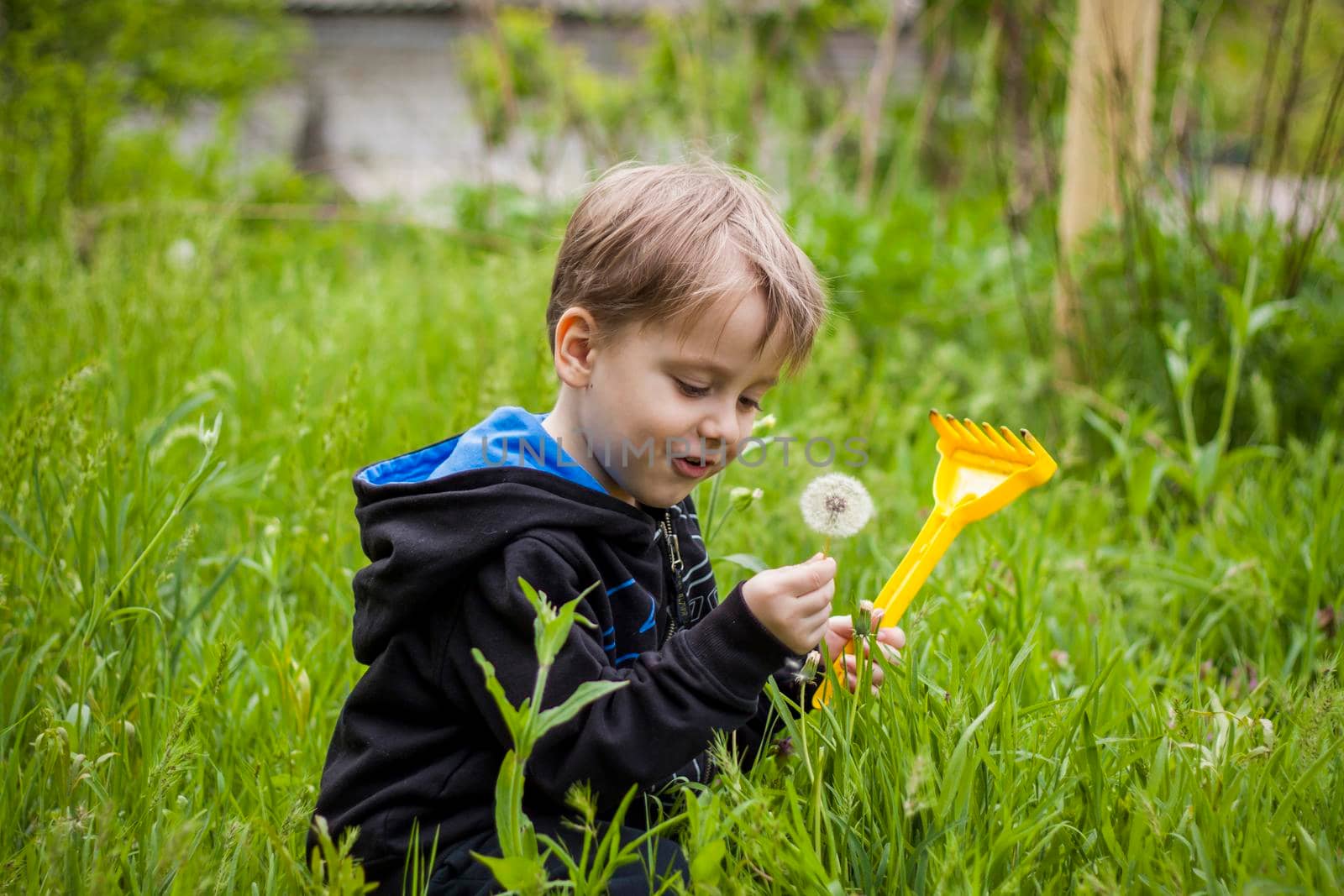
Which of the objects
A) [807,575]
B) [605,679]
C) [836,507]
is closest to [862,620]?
[807,575]

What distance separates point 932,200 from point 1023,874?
4.65m

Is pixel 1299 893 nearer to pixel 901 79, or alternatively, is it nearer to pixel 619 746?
pixel 619 746

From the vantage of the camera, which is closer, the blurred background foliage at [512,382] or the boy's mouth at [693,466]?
the boy's mouth at [693,466]

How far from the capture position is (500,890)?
4.06 ft

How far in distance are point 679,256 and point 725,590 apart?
30.0 inches

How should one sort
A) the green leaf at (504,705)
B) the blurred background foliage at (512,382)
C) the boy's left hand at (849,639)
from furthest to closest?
the blurred background foliage at (512,382), the boy's left hand at (849,639), the green leaf at (504,705)

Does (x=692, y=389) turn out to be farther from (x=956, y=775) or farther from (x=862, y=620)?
(x=956, y=775)

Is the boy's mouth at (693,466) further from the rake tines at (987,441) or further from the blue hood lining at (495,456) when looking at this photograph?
the rake tines at (987,441)

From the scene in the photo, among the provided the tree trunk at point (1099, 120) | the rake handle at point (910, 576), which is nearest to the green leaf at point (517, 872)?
the rake handle at point (910, 576)

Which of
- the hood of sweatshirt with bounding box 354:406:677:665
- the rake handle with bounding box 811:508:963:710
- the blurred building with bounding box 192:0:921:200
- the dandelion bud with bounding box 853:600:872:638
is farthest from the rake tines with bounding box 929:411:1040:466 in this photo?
the blurred building with bounding box 192:0:921:200

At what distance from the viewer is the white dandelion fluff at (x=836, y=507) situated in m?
1.39

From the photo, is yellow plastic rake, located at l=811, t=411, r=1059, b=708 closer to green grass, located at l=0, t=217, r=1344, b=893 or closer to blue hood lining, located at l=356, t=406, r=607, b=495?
green grass, located at l=0, t=217, r=1344, b=893

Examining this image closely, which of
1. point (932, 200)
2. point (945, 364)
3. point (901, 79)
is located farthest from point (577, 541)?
point (901, 79)

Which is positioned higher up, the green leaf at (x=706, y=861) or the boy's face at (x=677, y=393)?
the boy's face at (x=677, y=393)
